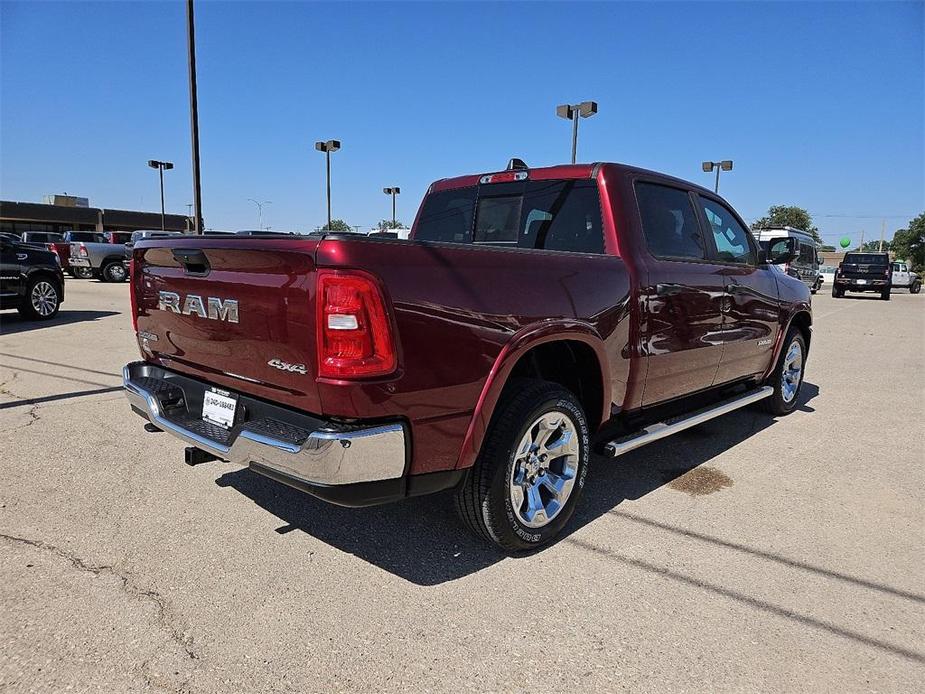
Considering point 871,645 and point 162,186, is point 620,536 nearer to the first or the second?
point 871,645

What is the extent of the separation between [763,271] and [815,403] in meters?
2.22

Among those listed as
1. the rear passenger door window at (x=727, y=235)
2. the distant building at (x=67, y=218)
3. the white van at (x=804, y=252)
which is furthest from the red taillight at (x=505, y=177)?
the distant building at (x=67, y=218)

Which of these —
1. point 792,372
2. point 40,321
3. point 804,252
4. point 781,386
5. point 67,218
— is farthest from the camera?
point 67,218

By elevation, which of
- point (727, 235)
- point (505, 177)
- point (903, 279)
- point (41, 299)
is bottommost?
point (41, 299)

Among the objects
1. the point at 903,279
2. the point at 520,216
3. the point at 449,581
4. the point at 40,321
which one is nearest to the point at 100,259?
the point at 40,321

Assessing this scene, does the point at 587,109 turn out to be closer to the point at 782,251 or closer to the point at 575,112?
the point at 575,112

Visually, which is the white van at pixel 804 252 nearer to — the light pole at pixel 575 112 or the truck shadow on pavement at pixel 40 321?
the light pole at pixel 575 112

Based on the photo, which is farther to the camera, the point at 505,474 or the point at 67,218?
the point at 67,218

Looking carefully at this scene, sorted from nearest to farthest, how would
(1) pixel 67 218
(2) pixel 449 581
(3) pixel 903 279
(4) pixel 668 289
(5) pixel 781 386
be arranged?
(2) pixel 449 581 → (4) pixel 668 289 → (5) pixel 781 386 → (3) pixel 903 279 → (1) pixel 67 218

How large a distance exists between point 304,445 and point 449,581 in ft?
3.27

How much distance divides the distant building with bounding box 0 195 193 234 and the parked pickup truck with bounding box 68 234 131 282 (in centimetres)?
3097

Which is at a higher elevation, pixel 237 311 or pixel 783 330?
pixel 237 311

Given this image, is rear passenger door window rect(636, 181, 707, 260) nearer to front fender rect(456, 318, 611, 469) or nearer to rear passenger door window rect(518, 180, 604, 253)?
rear passenger door window rect(518, 180, 604, 253)

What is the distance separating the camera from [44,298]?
11219 mm
